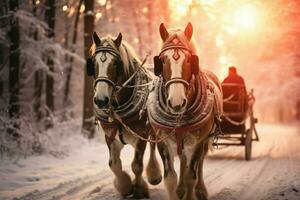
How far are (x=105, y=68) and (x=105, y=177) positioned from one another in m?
Result: 3.65

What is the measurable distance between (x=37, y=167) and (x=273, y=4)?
25.0 ft

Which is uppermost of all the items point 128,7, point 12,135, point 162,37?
point 128,7

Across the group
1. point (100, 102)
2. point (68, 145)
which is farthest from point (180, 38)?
point (68, 145)

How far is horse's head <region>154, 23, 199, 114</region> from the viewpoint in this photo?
5934mm

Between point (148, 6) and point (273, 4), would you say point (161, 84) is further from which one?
point (148, 6)

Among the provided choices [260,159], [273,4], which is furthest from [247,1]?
[260,159]

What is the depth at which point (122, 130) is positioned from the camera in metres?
7.84

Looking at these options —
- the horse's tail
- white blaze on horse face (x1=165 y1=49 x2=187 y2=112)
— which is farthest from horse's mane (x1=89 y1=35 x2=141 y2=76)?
the horse's tail

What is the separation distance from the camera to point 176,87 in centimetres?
595

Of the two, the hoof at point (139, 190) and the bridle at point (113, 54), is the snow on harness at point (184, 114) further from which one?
the hoof at point (139, 190)

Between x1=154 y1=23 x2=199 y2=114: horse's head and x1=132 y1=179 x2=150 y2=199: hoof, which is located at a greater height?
x1=154 y1=23 x2=199 y2=114: horse's head

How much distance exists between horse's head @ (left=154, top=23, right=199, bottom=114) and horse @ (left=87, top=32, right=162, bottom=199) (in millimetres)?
1180

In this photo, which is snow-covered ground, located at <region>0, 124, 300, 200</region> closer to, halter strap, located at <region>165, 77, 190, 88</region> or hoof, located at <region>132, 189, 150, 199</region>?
hoof, located at <region>132, 189, 150, 199</region>

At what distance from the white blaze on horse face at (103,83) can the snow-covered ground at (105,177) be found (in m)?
2.09
